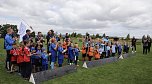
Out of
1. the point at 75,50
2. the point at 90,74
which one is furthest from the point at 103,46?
the point at 90,74

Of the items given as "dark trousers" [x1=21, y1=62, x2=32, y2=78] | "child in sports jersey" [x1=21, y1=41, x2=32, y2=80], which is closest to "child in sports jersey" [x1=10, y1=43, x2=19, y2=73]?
"child in sports jersey" [x1=21, y1=41, x2=32, y2=80]

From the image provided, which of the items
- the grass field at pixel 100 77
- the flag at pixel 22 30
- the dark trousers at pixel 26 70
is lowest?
the grass field at pixel 100 77

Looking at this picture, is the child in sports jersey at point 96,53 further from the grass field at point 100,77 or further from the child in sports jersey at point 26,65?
the child in sports jersey at point 26,65

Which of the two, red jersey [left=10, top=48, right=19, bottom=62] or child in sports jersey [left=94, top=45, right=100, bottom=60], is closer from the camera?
red jersey [left=10, top=48, right=19, bottom=62]

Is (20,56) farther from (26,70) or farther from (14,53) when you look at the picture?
(26,70)

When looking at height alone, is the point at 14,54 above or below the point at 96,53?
above

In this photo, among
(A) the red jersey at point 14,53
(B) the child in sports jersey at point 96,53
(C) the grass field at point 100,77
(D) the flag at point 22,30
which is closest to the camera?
(C) the grass field at point 100,77

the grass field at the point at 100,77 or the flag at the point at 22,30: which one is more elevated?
the flag at the point at 22,30

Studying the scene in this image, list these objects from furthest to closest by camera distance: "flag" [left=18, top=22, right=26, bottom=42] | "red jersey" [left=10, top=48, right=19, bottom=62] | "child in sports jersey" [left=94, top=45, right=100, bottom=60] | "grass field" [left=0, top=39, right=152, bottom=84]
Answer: "child in sports jersey" [left=94, top=45, right=100, bottom=60], "flag" [left=18, top=22, right=26, bottom=42], "red jersey" [left=10, top=48, right=19, bottom=62], "grass field" [left=0, top=39, right=152, bottom=84]

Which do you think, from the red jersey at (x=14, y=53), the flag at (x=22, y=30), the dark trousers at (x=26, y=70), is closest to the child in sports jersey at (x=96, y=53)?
the flag at (x=22, y=30)

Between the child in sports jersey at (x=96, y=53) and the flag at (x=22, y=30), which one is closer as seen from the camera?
the flag at (x=22, y=30)

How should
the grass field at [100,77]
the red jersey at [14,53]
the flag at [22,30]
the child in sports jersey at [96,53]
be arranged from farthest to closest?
the child in sports jersey at [96,53]
the flag at [22,30]
the red jersey at [14,53]
the grass field at [100,77]

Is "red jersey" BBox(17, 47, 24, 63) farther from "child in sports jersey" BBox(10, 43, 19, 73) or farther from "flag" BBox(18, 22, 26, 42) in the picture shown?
"flag" BBox(18, 22, 26, 42)

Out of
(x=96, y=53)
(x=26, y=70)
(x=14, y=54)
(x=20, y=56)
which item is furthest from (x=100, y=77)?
(x=96, y=53)
